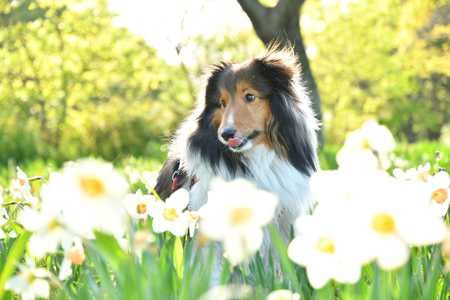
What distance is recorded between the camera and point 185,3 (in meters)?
12.0

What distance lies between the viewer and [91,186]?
0.66 m

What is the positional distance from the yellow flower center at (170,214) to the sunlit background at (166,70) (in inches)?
337

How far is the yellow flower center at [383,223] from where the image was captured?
63 centimetres

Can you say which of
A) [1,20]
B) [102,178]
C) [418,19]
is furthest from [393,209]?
[418,19]

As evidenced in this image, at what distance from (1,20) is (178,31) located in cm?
592

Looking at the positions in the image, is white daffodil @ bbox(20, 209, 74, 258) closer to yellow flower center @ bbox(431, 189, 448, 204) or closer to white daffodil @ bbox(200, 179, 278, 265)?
white daffodil @ bbox(200, 179, 278, 265)

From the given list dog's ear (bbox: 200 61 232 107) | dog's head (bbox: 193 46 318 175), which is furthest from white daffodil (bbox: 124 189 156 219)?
dog's ear (bbox: 200 61 232 107)

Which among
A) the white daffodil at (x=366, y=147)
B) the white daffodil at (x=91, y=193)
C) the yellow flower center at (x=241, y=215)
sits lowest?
the yellow flower center at (x=241, y=215)

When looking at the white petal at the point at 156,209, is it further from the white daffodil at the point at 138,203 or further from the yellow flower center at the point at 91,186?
Answer: the yellow flower center at the point at 91,186

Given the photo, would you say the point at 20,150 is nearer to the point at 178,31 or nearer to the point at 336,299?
the point at 178,31

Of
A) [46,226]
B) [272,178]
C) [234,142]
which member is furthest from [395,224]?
[272,178]

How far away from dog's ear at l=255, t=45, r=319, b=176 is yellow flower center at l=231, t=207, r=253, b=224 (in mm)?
1936

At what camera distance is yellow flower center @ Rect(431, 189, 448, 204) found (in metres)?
1.32

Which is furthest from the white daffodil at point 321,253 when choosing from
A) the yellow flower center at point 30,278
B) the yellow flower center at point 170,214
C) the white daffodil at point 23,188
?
the white daffodil at point 23,188
